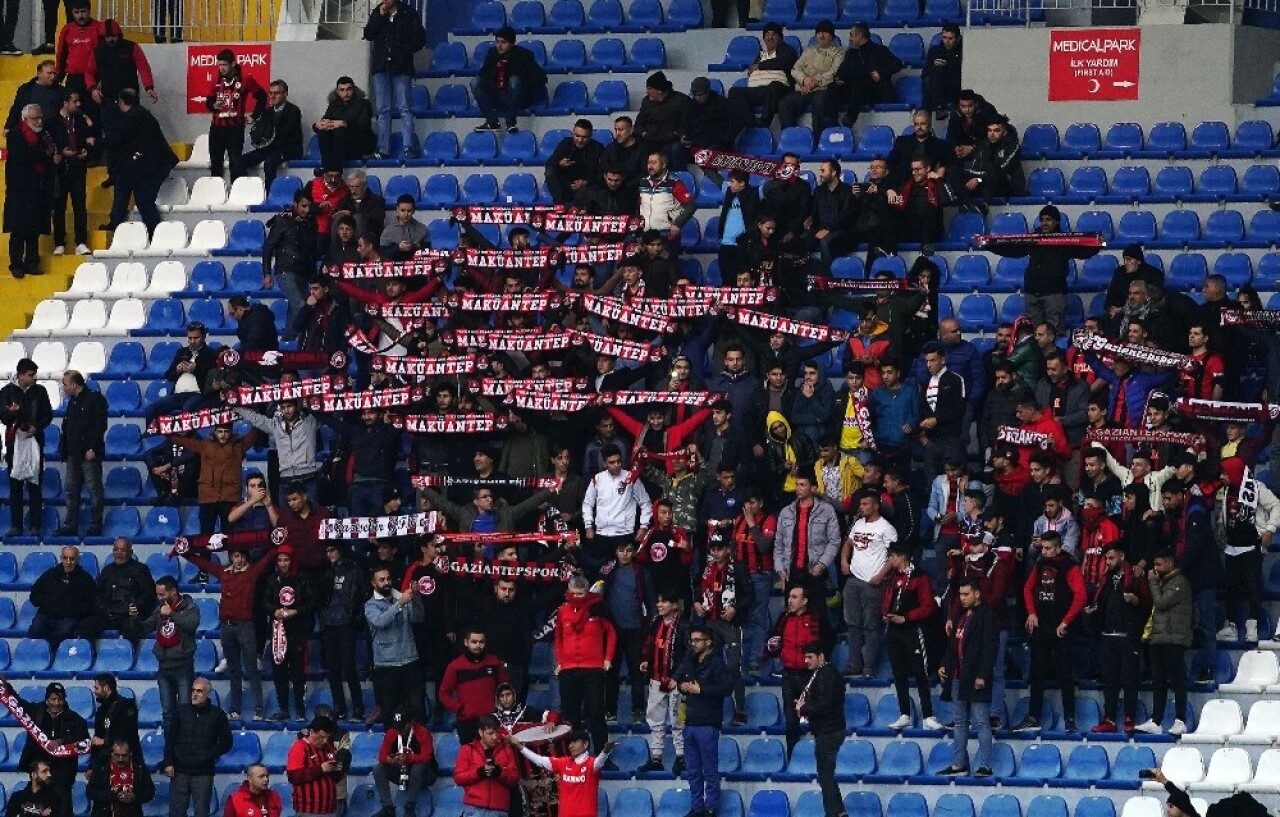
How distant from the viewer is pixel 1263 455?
26.0 meters

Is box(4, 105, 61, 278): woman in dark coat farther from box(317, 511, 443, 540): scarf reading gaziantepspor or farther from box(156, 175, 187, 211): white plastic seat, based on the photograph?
box(317, 511, 443, 540): scarf reading gaziantepspor

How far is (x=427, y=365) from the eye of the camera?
26906 mm

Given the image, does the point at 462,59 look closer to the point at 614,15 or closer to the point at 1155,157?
the point at 614,15

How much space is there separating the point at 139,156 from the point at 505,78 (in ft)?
12.8

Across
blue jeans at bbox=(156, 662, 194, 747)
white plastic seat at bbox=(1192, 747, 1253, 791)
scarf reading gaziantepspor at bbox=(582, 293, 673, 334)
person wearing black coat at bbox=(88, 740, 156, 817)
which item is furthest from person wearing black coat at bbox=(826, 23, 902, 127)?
person wearing black coat at bbox=(88, 740, 156, 817)

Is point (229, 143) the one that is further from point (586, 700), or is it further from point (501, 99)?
point (586, 700)

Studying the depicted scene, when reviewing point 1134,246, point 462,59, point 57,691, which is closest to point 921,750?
point 1134,246

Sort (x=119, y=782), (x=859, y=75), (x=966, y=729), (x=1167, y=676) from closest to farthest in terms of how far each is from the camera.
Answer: (x=966, y=729), (x=1167, y=676), (x=119, y=782), (x=859, y=75)

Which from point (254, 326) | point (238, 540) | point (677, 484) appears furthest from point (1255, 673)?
point (254, 326)

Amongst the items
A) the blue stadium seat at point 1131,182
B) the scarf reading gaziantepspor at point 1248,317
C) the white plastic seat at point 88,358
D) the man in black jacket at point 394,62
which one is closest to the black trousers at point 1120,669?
the scarf reading gaziantepspor at point 1248,317

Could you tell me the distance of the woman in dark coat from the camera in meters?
30.3

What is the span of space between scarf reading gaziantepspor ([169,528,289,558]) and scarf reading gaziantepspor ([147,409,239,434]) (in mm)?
1468

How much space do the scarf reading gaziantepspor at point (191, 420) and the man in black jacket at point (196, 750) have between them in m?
2.95

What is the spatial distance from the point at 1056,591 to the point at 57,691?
8.29m
